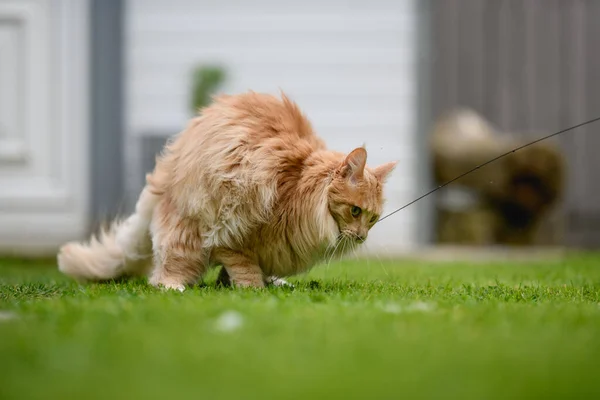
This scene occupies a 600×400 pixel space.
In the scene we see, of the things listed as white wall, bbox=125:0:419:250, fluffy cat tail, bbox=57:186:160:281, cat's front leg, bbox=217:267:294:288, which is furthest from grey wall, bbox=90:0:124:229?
cat's front leg, bbox=217:267:294:288

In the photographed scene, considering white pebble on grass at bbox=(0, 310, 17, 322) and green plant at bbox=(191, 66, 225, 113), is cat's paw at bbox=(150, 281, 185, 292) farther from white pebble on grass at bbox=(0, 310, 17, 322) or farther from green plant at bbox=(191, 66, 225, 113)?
green plant at bbox=(191, 66, 225, 113)

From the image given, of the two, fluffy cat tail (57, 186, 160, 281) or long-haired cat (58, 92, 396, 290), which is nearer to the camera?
long-haired cat (58, 92, 396, 290)

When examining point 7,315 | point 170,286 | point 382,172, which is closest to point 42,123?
point 170,286

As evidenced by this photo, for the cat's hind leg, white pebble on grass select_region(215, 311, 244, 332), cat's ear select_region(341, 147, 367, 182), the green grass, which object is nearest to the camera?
the green grass

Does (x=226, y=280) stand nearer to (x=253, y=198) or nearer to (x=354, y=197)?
(x=253, y=198)

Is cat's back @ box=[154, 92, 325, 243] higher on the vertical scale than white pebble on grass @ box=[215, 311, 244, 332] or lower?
higher

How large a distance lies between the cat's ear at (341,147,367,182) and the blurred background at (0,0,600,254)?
2179 millimetres

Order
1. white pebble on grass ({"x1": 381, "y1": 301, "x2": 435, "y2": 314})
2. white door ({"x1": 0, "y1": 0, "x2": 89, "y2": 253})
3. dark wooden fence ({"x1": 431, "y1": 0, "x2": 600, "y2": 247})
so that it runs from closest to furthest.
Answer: white pebble on grass ({"x1": 381, "y1": 301, "x2": 435, "y2": 314}), white door ({"x1": 0, "y1": 0, "x2": 89, "y2": 253}), dark wooden fence ({"x1": 431, "y1": 0, "x2": 600, "y2": 247})

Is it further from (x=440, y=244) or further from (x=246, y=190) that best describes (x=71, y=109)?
(x=440, y=244)

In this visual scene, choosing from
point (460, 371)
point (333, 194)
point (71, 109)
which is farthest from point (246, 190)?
point (71, 109)

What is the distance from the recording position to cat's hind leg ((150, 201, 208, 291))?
3.41 metres

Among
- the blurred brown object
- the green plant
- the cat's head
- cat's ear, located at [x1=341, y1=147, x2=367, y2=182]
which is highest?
the green plant

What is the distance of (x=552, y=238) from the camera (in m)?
9.26

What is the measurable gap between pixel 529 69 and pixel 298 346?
27.6ft
